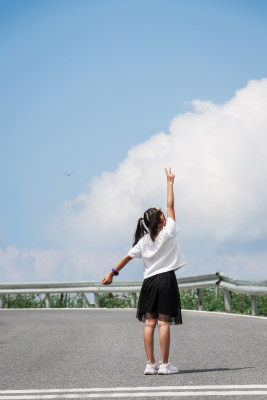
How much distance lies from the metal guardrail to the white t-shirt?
7709mm

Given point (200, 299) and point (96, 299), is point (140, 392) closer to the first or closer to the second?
point (200, 299)

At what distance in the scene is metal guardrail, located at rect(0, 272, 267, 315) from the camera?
1516 centimetres

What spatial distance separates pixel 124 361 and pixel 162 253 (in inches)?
61.2

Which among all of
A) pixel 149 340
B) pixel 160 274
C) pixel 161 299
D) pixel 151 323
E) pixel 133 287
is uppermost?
pixel 133 287

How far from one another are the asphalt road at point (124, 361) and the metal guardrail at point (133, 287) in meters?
1.95

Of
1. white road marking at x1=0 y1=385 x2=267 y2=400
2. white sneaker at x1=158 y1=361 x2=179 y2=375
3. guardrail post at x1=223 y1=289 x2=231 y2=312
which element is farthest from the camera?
guardrail post at x1=223 y1=289 x2=231 y2=312

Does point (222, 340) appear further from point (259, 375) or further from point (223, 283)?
point (223, 283)

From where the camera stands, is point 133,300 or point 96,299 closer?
point 133,300

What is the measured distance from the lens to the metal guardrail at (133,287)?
15164mm

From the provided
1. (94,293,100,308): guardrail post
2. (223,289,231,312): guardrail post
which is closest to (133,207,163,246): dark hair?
(223,289,231,312): guardrail post

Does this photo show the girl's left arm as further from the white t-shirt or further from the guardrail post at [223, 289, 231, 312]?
the guardrail post at [223, 289, 231, 312]

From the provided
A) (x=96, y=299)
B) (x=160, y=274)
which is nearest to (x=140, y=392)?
(x=160, y=274)

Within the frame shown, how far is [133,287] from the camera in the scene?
19.7 metres

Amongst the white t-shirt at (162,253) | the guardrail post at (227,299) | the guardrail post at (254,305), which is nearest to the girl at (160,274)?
the white t-shirt at (162,253)
